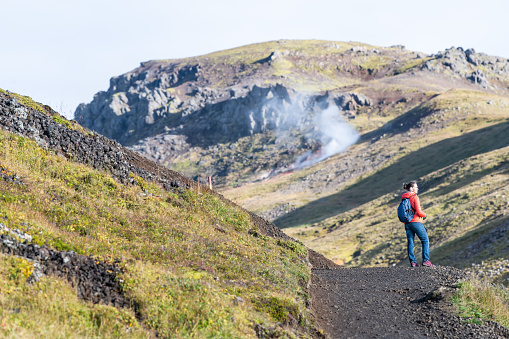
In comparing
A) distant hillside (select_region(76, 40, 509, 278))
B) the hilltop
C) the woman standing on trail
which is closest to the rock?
distant hillside (select_region(76, 40, 509, 278))

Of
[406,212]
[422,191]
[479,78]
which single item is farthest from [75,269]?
[479,78]

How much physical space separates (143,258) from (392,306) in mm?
6553

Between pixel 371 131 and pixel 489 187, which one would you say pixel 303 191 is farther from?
pixel 489 187

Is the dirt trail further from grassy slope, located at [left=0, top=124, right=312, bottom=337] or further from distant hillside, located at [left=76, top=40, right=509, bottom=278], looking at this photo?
distant hillside, located at [left=76, top=40, right=509, bottom=278]

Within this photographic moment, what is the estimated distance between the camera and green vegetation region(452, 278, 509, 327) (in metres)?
10.2

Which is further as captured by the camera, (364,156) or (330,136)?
(330,136)

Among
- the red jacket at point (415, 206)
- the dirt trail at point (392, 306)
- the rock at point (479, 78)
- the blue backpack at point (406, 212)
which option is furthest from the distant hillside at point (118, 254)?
the rock at point (479, 78)

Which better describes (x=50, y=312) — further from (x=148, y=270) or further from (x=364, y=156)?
(x=364, y=156)

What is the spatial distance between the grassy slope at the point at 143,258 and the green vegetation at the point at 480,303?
12.5ft

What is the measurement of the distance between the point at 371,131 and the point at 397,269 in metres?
125

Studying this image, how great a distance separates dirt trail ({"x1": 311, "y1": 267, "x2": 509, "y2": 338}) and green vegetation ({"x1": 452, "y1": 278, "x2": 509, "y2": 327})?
277mm

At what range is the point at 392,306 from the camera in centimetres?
1150

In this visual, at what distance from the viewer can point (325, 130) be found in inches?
5935

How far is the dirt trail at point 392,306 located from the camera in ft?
31.7
